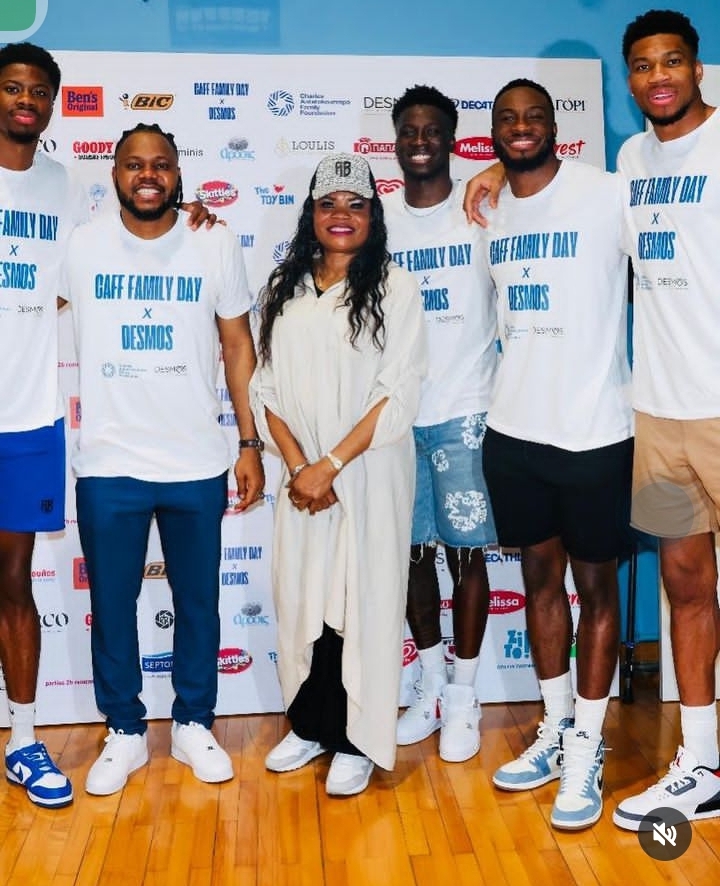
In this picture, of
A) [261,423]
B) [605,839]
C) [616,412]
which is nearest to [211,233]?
[261,423]

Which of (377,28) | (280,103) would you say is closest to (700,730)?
(280,103)

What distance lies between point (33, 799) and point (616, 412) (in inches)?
75.5

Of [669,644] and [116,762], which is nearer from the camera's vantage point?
[116,762]

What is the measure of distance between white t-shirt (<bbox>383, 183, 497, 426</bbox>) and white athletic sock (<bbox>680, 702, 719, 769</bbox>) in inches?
40.2

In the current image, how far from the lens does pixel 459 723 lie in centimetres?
345

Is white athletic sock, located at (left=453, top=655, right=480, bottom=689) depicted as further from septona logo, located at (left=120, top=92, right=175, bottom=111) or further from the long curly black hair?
septona logo, located at (left=120, top=92, right=175, bottom=111)

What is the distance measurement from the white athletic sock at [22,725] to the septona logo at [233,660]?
0.72 metres

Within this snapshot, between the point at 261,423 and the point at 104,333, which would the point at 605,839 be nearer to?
the point at 261,423

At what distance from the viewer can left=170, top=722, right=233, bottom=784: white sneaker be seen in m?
3.27

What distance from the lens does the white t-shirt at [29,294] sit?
3084mm

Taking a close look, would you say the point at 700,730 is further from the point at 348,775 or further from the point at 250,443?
the point at 250,443

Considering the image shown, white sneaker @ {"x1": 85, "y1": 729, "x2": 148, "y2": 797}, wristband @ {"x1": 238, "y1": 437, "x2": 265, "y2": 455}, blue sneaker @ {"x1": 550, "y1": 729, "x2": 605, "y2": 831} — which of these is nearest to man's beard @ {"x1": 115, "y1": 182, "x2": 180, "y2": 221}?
wristband @ {"x1": 238, "y1": 437, "x2": 265, "y2": 455}

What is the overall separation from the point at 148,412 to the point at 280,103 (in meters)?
1.22

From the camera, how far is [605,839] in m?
2.87
